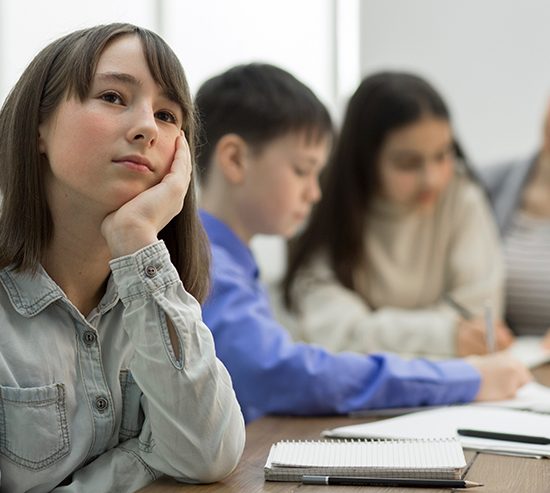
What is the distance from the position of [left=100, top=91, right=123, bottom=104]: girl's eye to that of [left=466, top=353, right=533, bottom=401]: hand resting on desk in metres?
0.76

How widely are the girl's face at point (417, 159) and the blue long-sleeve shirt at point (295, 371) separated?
745 millimetres

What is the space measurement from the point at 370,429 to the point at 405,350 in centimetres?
75

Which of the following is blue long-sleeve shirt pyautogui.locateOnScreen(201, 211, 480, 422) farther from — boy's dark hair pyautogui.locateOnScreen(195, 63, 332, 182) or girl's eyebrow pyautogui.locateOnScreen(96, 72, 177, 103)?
girl's eyebrow pyautogui.locateOnScreen(96, 72, 177, 103)

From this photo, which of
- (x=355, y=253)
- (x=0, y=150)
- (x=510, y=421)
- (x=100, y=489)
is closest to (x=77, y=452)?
(x=100, y=489)

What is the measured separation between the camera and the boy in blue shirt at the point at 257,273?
4.17 feet

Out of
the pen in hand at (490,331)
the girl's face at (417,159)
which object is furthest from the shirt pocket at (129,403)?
the girl's face at (417,159)

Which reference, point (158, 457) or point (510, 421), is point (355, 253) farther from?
point (158, 457)

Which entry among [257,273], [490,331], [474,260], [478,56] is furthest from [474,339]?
[478,56]

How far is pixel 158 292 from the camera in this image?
0.88 meters

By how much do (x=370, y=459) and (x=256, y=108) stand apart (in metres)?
0.74

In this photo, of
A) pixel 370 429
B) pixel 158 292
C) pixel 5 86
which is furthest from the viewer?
pixel 5 86

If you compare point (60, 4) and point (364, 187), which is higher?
point (60, 4)

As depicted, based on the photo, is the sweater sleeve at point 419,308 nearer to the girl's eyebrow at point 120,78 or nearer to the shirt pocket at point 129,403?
the shirt pocket at point 129,403

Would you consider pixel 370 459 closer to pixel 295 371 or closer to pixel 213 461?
pixel 213 461
